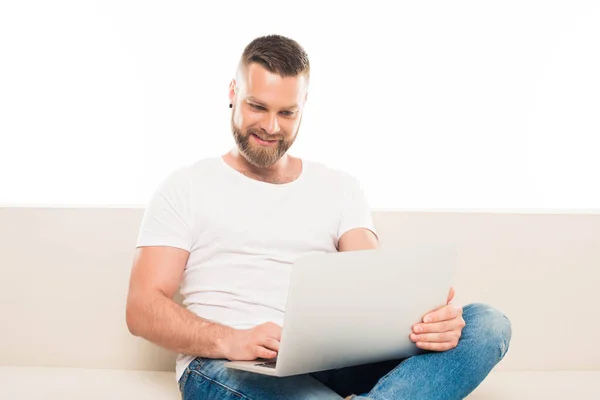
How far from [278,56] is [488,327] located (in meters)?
0.89

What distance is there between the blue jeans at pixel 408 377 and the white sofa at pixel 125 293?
464 millimetres

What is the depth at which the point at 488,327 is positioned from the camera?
71.7 inches

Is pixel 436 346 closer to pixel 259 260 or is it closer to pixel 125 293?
pixel 259 260

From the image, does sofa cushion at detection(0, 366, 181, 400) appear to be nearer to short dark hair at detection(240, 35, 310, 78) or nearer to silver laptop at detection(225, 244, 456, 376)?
silver laptop at detection(225, 244, 456, 376)

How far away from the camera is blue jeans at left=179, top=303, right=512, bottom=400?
1682 mm

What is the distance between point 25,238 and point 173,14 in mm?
1014

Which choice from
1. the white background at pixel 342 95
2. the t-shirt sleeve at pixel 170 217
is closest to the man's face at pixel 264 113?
the t-shirt sleeve at pixel 170 217

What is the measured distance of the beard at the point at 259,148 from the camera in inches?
84.4

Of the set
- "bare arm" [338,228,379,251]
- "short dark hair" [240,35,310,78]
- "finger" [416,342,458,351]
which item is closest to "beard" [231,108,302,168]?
"short dark hair" [240,35,310,78]

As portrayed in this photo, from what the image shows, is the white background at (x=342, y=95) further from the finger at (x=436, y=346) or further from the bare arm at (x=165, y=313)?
the finger at (x=436, y=346)

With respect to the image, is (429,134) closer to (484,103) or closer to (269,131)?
(484,103)

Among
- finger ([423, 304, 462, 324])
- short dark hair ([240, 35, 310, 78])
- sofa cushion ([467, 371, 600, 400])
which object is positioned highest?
short dark hair ([240, 35, 310, 78])

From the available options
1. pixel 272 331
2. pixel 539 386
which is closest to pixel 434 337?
pixel 272 331

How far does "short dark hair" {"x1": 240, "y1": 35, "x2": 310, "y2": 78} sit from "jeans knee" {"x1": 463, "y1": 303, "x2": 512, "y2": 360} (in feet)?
2.55
